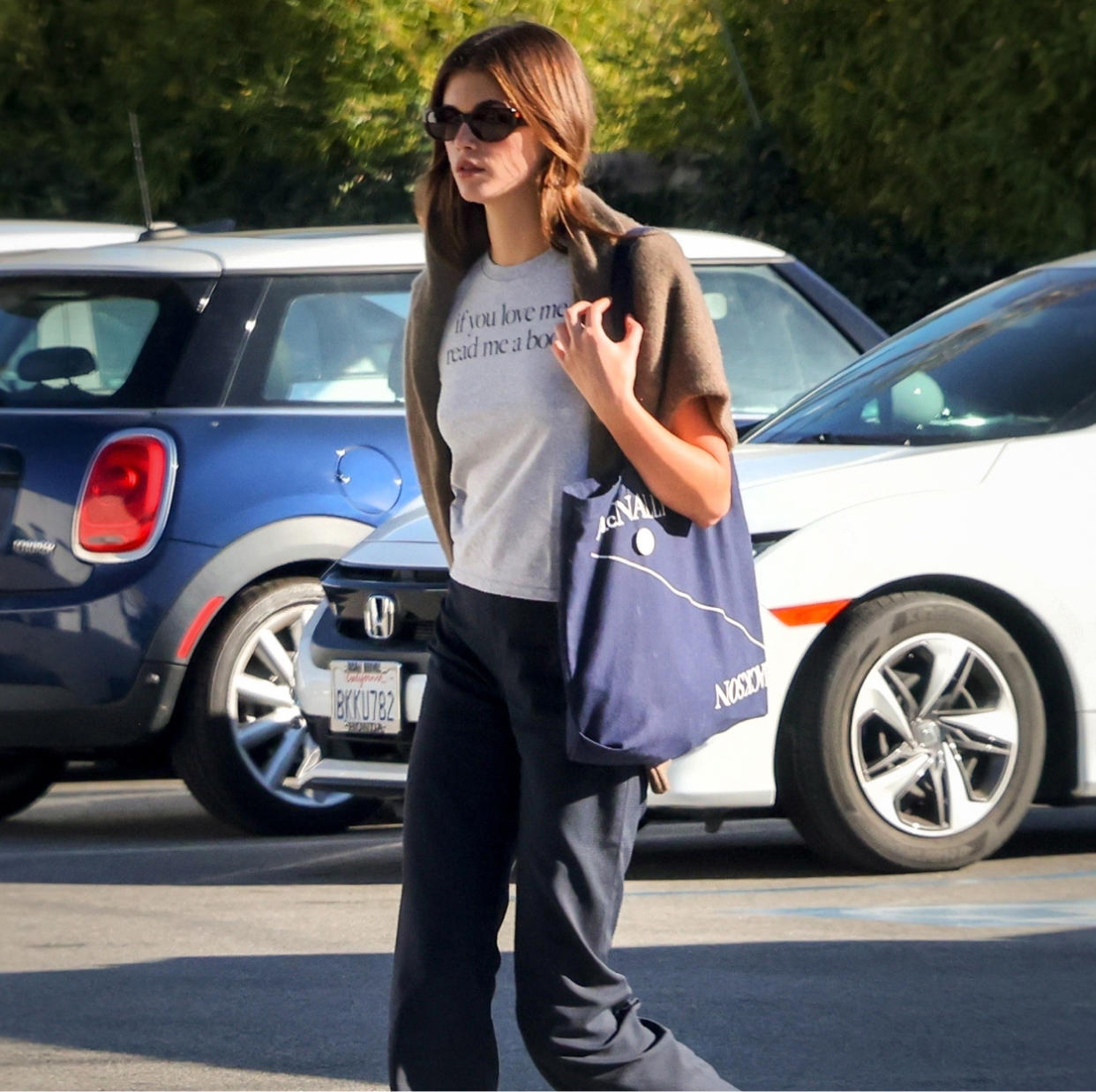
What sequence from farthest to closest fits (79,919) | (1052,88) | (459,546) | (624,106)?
(624,106), (1052,88), (79,919), (459,546)

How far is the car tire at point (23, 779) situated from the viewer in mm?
8367

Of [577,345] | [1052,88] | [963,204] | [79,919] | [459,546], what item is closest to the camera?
[577,345]

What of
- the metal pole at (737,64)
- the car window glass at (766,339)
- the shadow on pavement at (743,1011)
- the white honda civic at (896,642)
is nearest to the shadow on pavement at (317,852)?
the white honda civic at (896,642)

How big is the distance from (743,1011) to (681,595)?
1.88m

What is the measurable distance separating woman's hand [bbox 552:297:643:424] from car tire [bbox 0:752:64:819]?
5304 millimetres

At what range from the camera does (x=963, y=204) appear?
16.4m

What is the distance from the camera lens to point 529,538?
345cm

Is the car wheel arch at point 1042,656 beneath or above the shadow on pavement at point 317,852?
above

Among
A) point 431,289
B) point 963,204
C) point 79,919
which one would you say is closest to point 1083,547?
point 79,919

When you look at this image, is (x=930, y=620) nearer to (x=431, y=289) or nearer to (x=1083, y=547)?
(x=1083, y=547)

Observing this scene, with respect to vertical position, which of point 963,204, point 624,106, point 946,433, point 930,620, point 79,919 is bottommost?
point 79,919

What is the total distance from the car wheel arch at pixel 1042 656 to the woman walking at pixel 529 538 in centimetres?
287

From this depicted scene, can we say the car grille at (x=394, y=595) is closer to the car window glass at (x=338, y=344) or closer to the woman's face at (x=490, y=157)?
the car window glass at (x=338, y=344)

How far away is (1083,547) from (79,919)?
106 inches
